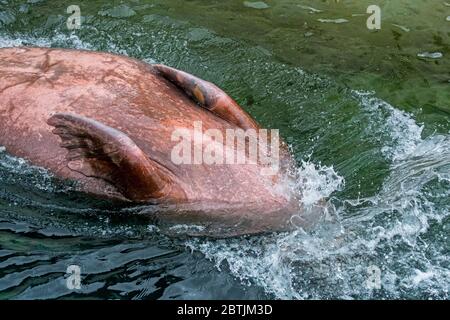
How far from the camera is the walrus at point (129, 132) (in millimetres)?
4570

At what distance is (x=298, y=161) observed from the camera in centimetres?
577

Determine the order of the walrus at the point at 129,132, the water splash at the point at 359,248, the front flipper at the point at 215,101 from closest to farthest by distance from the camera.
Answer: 1. the water splash at the point at 359,248
2. the walrus at the point at 129,132
3. the front flipper at the point at 215,101

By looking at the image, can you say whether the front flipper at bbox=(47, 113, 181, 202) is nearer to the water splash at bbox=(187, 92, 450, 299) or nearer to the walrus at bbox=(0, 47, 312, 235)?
the walrus at bbox=(0, 47, 312, 235)

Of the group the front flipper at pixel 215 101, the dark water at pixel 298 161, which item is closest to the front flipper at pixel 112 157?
the dark water at pixel 298 161

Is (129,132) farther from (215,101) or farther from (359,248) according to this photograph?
(359,248)

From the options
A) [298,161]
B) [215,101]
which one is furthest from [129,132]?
[298,161]

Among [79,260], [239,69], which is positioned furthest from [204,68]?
[79,260]

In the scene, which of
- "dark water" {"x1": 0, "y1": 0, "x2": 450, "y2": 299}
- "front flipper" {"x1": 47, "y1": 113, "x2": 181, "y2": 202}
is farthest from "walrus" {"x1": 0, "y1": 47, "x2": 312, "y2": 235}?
"dark water" {"x1": 0, "y1": 0, "x2": 450, "y2": 299}

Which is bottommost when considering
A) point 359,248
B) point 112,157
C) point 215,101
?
point 359,248

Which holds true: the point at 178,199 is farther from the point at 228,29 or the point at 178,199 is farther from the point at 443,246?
the point at 228,29

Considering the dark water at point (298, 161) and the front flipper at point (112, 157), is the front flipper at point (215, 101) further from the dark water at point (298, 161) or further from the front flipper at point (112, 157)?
the front flipper at point (112, 157)

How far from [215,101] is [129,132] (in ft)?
2.80

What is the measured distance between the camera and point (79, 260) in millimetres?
4562

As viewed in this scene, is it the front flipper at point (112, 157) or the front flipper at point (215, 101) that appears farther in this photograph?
the front flipper at point (215, 101)
